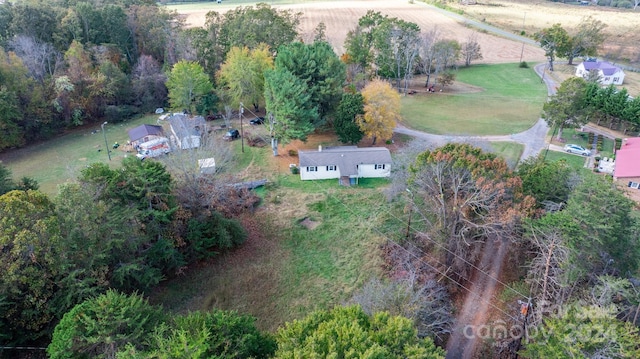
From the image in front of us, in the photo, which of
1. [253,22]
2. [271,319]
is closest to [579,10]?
[253,22]

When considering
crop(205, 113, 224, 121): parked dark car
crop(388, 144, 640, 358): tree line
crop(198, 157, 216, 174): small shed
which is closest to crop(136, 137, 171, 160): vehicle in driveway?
crop(205, 113, 224, 121): parked dark car

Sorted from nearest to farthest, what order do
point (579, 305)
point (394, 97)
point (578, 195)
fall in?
1. point (579, 305)
2. point (578, 195)
3. point (394, 97)

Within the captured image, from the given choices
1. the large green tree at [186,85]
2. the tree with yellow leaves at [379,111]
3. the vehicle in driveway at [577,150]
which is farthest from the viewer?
the large green tree at [186,85]

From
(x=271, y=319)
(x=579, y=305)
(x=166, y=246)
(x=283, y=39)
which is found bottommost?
(x=271, y=319)

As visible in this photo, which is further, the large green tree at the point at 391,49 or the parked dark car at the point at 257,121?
the large green tree at the point at 391,49

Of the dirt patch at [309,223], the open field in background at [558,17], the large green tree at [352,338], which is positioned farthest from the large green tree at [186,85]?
the open field in background at [558,17]

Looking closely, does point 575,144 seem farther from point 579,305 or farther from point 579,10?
point 579,10

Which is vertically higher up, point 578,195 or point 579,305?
point 578,195

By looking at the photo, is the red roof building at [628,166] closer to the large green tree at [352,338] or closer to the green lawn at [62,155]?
the large green tree at [352,338]
